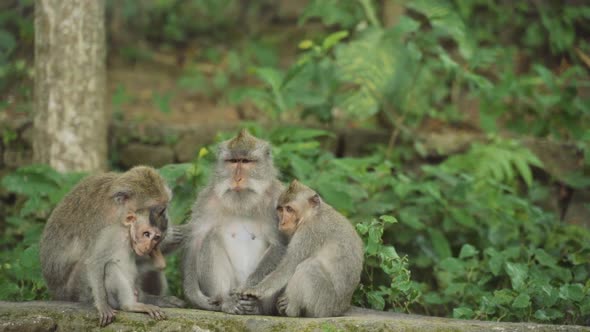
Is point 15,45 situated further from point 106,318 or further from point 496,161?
point 496,161

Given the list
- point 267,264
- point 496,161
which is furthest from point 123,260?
point 496,161

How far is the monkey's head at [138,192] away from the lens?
573cm

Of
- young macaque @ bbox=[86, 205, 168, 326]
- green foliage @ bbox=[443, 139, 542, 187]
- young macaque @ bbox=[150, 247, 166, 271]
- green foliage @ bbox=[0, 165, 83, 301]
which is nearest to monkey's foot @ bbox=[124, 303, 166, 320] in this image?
young macaque @ bbox=[86, 205, 168, 326]

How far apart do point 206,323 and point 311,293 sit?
30.0 inches

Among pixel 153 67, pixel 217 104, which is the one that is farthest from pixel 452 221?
pixel 153 67

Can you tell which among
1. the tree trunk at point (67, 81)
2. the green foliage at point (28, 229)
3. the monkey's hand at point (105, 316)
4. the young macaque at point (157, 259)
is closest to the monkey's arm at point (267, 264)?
the young macaque at point (157, 259)

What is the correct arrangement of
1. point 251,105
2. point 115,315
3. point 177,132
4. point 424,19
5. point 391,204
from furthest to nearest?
point 251,105
point 424,19
point 177,132
point 391,204
point 115,315

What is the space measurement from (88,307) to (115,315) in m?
0.28

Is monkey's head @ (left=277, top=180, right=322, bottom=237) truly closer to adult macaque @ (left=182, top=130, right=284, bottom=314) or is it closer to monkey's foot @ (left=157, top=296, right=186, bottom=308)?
adult macaque @ (left=182, top=130, right=284, bottom=314)

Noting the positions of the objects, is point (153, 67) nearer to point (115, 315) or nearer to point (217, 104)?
point (217, 104)

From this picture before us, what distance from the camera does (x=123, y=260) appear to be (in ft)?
18.2

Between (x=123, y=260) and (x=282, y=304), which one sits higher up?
(x=123, y=260)

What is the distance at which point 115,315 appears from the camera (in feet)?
17.6

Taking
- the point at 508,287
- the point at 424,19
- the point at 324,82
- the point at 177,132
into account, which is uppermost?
the point at 424,19
